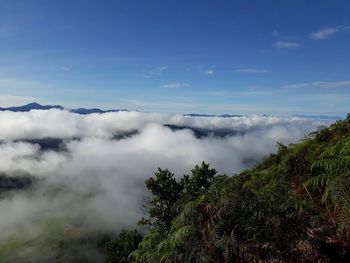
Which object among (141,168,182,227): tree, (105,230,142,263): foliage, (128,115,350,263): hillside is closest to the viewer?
(128,115,350,263): hillside

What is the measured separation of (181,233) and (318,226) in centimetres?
256

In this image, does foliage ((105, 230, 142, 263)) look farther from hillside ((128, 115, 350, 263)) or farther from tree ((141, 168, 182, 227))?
hillside ((128, 115, 350, 263))

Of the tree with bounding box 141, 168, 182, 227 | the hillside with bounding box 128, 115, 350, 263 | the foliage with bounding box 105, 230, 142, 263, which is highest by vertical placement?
the hillside with bounding box 128, 115, 350, 263

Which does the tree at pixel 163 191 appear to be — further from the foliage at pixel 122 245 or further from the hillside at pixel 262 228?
the hillside at pixel 262 228

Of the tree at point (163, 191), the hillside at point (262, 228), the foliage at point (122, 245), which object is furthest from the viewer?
the foliage at point (122, 245)

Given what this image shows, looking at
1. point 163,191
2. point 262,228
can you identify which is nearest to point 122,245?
point 163,191

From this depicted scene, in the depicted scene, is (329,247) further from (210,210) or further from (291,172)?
(291,172)

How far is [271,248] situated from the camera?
22.0ft

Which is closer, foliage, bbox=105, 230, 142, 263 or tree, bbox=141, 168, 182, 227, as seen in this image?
tree, bbox=141, 168, 182, 227

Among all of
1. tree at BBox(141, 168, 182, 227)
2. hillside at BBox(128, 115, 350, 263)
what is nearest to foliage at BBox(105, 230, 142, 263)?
tree at BBox(141, 168, 182, 227)

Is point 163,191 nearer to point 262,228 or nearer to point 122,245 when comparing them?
point 122,245

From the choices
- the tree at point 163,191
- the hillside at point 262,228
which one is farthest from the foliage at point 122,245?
the hillside at point 262,228

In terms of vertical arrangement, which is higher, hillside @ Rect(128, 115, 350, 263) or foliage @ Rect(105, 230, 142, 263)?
hillside @ Rect(128, 115, 350, 263)

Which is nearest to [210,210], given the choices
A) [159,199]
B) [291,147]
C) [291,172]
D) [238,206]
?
[238,206]
